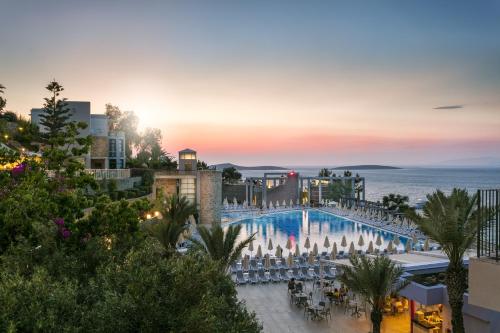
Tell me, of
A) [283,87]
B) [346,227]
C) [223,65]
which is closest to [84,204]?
[223,65]

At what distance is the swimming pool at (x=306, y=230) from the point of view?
26453mm

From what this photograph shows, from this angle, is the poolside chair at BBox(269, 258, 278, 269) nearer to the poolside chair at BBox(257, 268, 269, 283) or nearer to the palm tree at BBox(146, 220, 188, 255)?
the poolside chair at BBox(257, 268, 269, 283)

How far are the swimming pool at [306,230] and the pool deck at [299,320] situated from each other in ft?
28.7

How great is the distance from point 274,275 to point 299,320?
4.80 metres

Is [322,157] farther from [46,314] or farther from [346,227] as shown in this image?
[46,314]

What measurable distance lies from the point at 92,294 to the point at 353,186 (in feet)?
158

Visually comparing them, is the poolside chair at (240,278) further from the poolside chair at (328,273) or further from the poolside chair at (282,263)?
the poolside chair at (328,273)

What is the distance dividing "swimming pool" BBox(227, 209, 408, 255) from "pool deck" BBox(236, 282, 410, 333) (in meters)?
8.73

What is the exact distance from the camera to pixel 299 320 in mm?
12383

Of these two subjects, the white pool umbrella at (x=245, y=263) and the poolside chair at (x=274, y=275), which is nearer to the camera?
the poolside chair at (x=274, y=275)

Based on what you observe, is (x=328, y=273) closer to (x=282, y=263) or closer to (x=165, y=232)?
(x=282, y=263)

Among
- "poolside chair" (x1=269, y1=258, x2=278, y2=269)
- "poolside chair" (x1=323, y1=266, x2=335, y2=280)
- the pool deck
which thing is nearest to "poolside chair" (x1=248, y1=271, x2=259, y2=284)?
"poolside chair" (x1=269, y1=258, x2=278, y2=269)

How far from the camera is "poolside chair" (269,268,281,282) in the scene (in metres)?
16.8

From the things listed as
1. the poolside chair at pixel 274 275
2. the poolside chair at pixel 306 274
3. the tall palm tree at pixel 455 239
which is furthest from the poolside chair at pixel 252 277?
the tall palm tree at pixel 455 239
